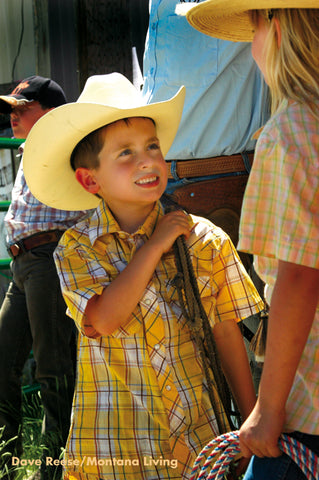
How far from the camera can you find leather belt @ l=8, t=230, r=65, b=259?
11.2ft

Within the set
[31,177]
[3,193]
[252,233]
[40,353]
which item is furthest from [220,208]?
[3,193]

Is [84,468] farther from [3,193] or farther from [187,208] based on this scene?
[3,193]

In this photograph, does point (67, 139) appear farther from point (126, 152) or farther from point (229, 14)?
point (229, 14)

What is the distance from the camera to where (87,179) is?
239 cm

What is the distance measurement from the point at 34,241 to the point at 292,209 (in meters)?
2.29

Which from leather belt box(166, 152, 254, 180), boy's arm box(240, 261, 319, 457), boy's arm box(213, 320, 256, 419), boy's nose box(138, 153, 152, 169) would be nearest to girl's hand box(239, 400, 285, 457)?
boy's arm box(240, 261, 319, 457)

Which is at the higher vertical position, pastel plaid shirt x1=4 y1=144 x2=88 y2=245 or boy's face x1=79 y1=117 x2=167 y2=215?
boy's face x1=79 y1=117 x2=167 y2=215

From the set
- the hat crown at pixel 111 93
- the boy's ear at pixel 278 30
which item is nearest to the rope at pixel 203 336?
the hat crown at pixel 111 93

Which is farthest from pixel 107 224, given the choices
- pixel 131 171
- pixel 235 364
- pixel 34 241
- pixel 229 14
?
pixel 34 241

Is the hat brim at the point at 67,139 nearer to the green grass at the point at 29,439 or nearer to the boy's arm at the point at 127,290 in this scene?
the boy's arm at the point at 127,290

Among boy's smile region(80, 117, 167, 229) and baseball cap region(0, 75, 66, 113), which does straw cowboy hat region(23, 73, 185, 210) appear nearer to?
boy's smile region(80, 117, 167, 229)

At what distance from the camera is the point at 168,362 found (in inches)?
79.7

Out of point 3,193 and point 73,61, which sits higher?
point 73,61

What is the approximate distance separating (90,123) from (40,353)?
4.90ft
